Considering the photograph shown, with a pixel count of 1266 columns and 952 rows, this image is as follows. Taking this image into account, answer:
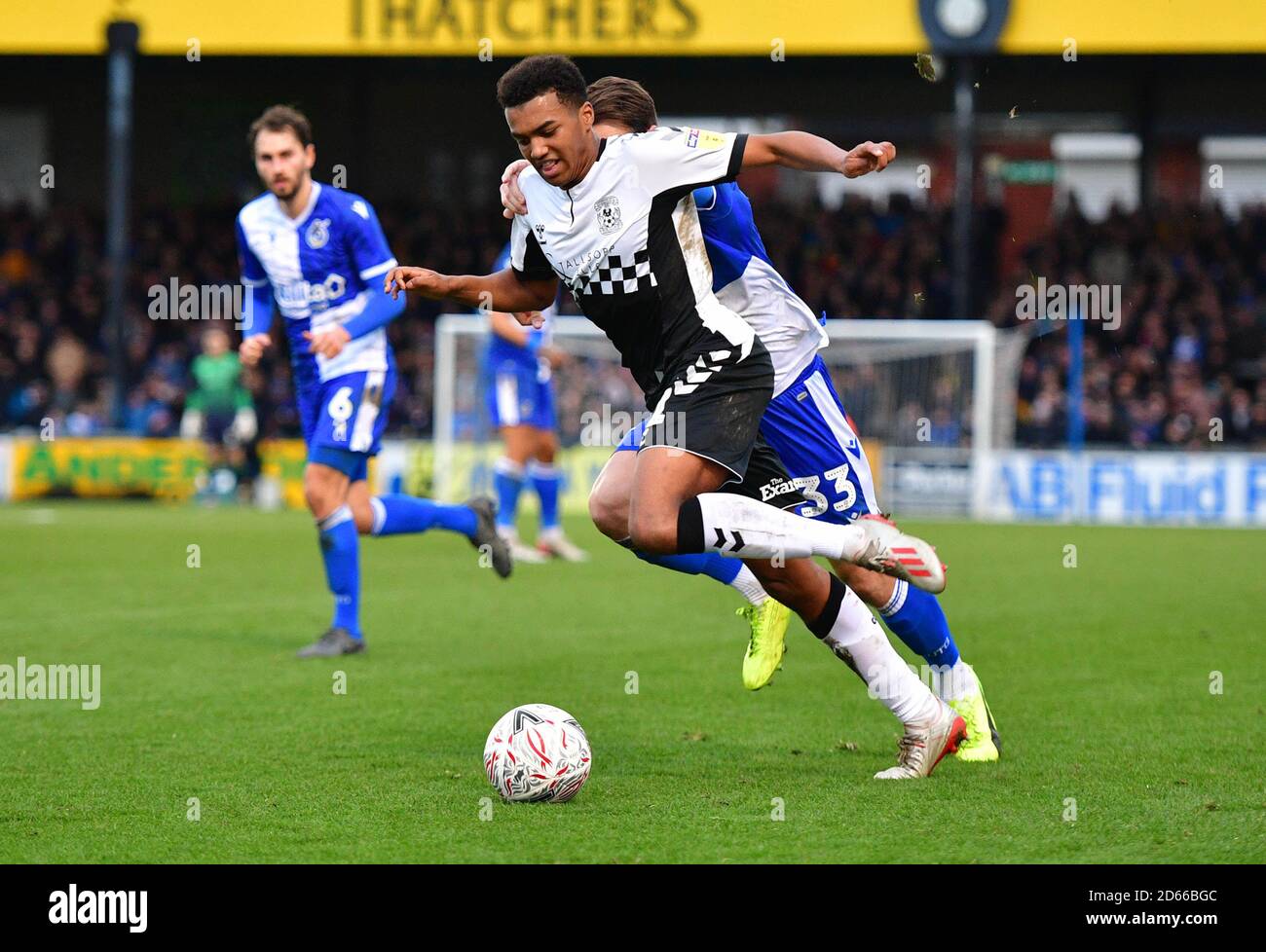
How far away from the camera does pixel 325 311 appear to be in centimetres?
779

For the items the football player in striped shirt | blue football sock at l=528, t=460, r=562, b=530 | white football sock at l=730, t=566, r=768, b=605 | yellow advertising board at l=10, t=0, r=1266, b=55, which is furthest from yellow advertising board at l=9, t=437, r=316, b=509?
the football player in striped shirt

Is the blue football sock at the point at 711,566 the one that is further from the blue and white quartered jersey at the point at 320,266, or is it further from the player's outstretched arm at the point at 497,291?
the blue and white quartered jersey at the point at 320,266

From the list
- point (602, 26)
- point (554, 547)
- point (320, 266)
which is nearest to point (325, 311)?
point (320, 266)

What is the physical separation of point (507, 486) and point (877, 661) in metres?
7.90

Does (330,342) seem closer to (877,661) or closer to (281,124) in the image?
(281,124)

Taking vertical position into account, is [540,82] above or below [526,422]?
above

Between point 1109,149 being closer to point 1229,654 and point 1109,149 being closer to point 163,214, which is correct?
point 163,214

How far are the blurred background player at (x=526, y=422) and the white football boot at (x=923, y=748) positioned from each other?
713 centimetres

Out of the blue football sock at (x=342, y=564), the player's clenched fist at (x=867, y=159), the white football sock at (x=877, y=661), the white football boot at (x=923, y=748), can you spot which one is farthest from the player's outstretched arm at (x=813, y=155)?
the blue football sock at (x=342, y=564)

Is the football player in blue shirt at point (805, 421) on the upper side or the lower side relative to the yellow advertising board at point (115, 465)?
upper

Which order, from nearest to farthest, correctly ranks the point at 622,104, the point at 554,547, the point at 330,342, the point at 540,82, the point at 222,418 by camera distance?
the point at 540,82, the point at 622,104, the point at 330,342, the point at 554,547, the point at 222,418

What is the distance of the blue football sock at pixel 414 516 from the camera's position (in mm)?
8109
